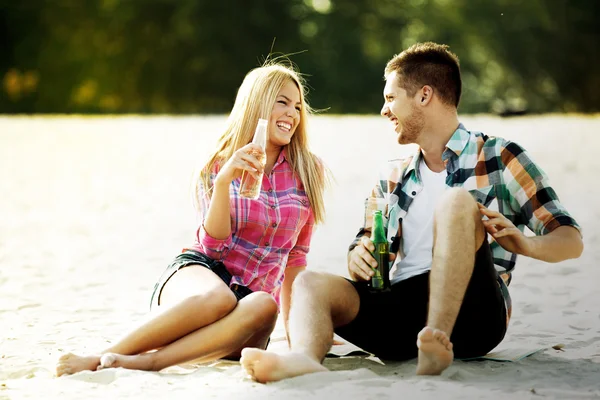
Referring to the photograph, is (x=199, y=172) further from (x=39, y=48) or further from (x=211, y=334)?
(x=39, y=48)

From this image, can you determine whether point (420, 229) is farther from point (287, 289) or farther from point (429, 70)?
point (287, 289)

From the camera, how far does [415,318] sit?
3723 millimetres

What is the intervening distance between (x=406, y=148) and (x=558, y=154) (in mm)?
2225

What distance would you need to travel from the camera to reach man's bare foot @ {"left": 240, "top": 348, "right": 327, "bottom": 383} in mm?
3307

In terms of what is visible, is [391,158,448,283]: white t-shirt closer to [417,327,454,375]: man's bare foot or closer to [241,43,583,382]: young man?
[241,43,583,382]: young man

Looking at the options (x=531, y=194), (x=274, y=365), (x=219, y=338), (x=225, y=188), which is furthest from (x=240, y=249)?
(x=531, y=194)

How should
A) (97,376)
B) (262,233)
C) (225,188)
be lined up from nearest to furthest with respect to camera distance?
(97,376) → (225,188) → (262,233)

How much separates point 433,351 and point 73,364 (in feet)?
4.48

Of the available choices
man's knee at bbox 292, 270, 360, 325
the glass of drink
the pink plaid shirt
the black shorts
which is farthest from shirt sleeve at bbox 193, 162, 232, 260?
the black shorts

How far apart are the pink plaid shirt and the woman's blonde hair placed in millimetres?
44

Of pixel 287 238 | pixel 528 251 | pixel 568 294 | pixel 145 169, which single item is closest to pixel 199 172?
pixel 287 238

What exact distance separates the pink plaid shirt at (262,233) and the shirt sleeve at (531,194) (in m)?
0.99

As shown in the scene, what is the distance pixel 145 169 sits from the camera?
1430 cm

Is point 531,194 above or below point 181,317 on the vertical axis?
above
